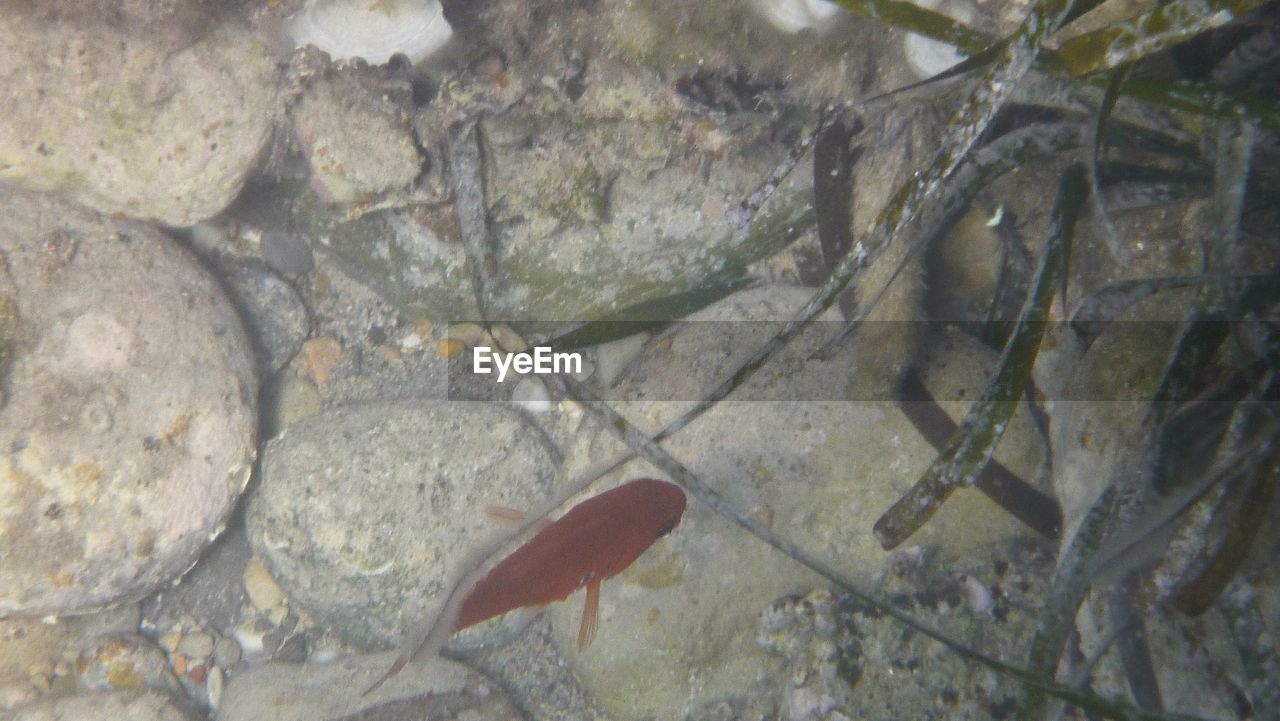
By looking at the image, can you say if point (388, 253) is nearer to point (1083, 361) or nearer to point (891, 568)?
point (891, 568)

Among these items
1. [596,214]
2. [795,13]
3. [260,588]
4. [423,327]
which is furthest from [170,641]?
[795,13]

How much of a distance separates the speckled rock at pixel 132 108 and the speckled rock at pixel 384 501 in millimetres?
1464

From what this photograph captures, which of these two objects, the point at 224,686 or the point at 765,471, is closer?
the point at 765,471

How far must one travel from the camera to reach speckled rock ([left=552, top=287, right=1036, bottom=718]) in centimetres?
285

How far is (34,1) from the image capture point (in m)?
2.72

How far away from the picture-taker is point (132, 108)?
3.02 m

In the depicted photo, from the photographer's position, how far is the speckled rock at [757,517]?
2.85 m

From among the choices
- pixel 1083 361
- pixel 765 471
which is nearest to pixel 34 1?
pixel 765 471

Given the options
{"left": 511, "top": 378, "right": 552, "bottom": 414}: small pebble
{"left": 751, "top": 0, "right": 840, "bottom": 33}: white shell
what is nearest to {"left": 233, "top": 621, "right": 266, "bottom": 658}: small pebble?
{"left": 511, "top": 378, "right": 552, "bottom": 414}: small pebble

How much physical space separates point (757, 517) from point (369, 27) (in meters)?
2.76

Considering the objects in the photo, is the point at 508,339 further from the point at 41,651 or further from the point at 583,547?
the point at 41,651

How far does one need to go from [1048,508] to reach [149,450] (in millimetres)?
4011

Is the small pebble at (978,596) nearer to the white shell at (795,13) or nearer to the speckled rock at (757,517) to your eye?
the speckled rock at (757,517)

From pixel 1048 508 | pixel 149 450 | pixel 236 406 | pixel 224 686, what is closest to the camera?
pixel 1048 508
